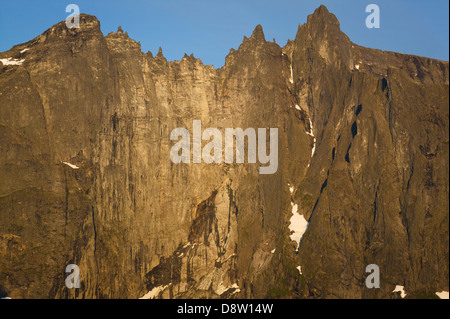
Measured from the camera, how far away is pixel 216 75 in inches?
7810

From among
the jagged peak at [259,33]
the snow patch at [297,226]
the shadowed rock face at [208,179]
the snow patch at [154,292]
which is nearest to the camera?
the shadowed rock face at [208,179]

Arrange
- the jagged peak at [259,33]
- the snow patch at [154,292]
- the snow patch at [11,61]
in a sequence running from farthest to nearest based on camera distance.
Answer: the jagged peak at [259,33] → the snow patch at [11,61] → the snow patch at [154,292]

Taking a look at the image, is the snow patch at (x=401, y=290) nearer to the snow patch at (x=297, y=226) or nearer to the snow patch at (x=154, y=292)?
the snow patch at (x=297, y=226)

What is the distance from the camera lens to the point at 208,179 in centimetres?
18975

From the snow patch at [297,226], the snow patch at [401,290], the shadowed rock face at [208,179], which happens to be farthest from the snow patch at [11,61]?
the snow patch at [401,290]

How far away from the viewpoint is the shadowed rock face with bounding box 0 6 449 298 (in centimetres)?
17075

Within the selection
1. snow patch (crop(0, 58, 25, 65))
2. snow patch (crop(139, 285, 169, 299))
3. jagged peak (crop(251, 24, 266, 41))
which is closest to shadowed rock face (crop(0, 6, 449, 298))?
jagged peak (crop(251, 24, 266, 41))

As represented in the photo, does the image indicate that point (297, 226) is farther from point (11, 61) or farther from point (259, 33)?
point (11, 61)

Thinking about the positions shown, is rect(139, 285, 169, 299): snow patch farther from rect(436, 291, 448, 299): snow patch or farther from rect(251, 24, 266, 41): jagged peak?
rect(251, 24, 266, 41): jagged peak

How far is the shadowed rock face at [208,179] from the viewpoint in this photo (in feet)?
560

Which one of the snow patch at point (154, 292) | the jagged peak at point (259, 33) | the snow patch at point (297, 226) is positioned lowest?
the snow patch at point (154, 292)

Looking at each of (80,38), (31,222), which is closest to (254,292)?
(31,222)

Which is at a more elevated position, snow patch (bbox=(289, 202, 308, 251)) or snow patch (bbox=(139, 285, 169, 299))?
snow patch (bbox=(289, 202, 308, 251))

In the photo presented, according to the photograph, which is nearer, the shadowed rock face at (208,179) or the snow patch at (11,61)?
the shadowed rock face at (208,179)
